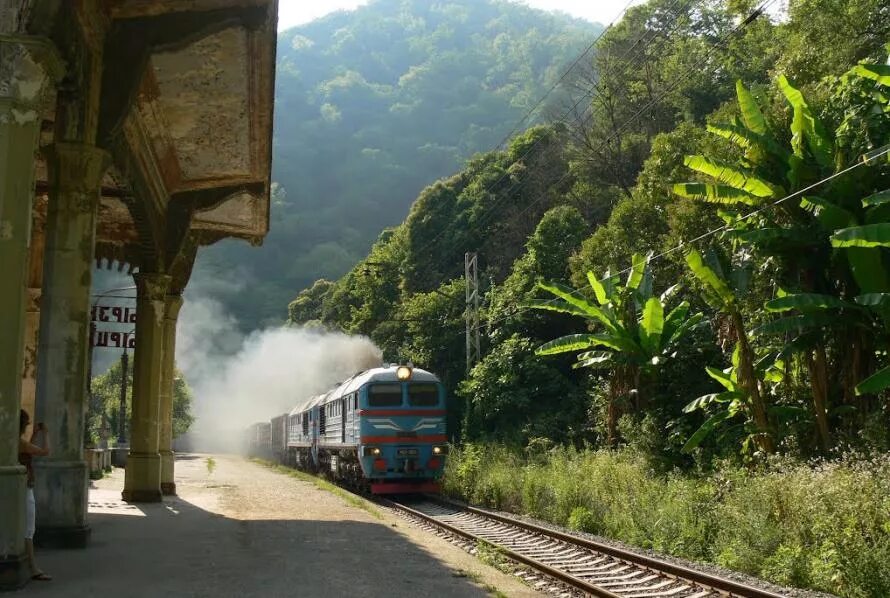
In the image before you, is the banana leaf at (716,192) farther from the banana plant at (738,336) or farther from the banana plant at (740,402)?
the banana plant at (740,402)

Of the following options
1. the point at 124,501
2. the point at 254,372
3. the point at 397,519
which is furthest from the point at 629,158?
the point at 254,372

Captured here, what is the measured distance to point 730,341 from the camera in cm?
1720

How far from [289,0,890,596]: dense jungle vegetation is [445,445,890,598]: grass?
0.10 ft

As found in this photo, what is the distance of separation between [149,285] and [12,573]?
8.54 meters

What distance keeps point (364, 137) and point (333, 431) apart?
8235cm

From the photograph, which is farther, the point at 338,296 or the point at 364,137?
the point at 364,137

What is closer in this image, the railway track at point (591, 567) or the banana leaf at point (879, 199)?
the railway track at point (591, 567)

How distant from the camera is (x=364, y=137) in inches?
4031

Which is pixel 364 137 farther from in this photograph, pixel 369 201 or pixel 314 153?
pixel 369 201

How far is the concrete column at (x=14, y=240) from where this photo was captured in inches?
273

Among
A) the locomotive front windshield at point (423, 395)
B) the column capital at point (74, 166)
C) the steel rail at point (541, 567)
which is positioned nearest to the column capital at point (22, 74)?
the column capital at point (74, 166)

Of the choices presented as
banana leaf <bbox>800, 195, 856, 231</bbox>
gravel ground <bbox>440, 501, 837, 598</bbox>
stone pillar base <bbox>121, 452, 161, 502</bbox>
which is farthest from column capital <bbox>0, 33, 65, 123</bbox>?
banana leaf <bbox>800, 195, 856, 231</bbox>

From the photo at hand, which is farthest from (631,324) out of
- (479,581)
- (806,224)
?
(479,581)

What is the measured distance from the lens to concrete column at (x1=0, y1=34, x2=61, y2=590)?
6922mm
